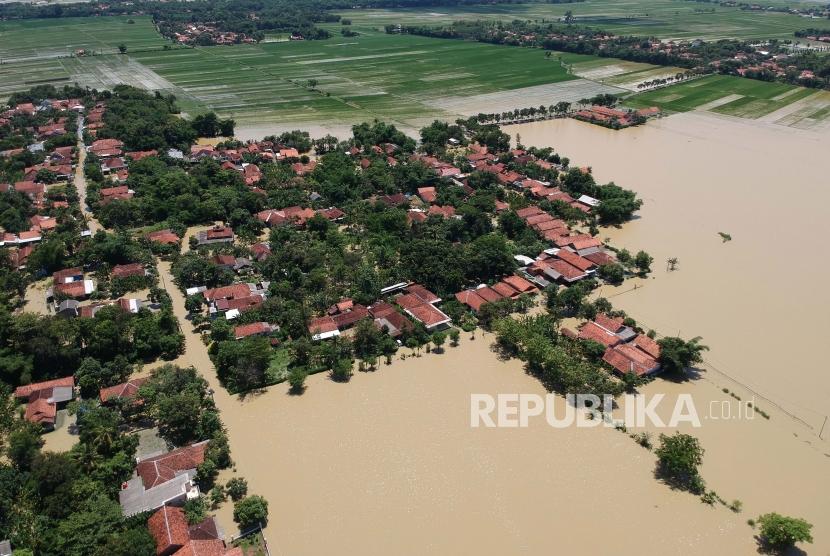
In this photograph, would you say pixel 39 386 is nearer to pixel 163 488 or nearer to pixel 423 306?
pixel 163 488

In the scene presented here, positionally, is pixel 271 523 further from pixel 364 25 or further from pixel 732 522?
pixel 364 25

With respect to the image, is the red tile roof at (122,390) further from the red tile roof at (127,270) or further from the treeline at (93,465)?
the red tile roof at (127,270)

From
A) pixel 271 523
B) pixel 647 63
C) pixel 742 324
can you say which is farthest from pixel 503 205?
pixel 647 63

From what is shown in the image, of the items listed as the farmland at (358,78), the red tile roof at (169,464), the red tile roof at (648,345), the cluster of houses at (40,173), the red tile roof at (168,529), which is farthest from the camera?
the farmland at (358,78)

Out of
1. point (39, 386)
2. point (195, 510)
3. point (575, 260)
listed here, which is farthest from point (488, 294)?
point (39, 386)

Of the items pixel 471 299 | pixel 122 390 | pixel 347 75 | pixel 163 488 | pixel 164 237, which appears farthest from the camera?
pixel 347 75

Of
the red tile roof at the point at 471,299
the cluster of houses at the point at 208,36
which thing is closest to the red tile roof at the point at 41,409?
the red tile roof at the point at 471,299
